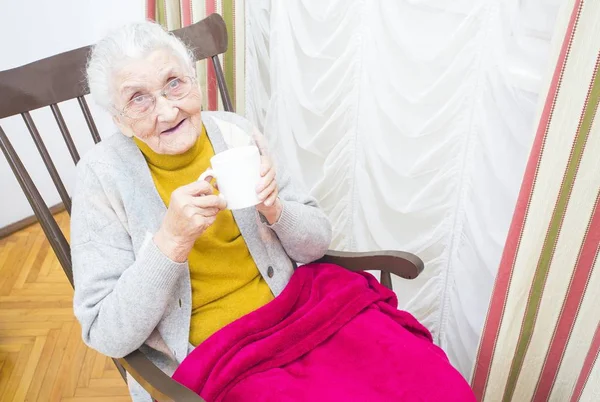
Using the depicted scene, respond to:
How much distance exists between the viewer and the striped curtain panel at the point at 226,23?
1672mm

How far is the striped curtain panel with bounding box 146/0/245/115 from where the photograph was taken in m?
1.67

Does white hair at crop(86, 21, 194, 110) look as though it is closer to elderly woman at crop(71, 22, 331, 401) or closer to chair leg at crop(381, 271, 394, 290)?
elderly woman at crop(71, 22, 331, 401)

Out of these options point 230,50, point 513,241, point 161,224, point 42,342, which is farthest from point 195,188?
point 42,342

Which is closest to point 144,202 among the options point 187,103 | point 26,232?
point 187,103

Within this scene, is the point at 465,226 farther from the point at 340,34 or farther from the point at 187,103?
the point at 187,103

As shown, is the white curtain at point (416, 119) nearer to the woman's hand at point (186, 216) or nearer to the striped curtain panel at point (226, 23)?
the striped curtain panel at point (226, 23)

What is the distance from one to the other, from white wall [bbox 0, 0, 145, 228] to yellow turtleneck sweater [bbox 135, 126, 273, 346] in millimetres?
1415

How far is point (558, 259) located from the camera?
1081 millimetres

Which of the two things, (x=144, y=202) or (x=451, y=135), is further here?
(x=451, y=135)

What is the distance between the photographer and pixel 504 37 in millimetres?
1198

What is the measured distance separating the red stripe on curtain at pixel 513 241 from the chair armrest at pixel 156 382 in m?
0.70

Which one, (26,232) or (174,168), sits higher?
(174,168)

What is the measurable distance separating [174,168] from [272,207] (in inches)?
8.9

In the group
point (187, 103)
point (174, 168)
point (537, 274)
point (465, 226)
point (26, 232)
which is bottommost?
point (26, 232)
